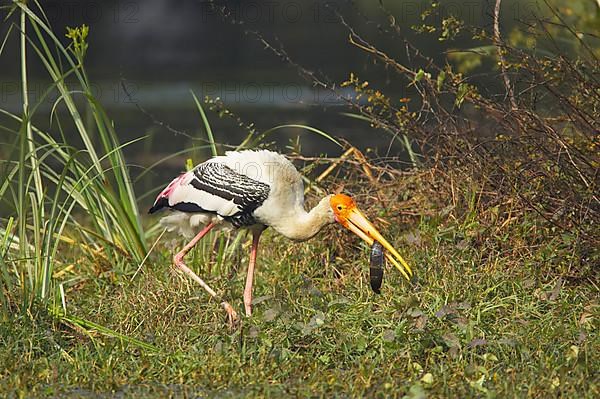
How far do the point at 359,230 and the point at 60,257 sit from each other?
2.35 meters

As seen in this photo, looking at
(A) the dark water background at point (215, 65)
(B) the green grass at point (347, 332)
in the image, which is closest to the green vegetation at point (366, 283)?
(B) the green grass at point (347, 332)

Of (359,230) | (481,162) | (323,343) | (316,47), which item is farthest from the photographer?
(316,47)

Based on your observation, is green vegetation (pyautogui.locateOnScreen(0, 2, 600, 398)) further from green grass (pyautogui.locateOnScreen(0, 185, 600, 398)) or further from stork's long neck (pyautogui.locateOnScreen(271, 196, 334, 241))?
stork's long neck (pyautogui.locateOnScreen(271, 196, 334, 241))

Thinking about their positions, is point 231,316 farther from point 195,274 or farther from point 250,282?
point 195,274

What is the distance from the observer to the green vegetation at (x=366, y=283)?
4828 mm

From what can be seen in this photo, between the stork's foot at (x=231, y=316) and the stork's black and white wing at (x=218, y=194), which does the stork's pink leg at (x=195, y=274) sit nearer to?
the stork's foot at (x=231, y=316)

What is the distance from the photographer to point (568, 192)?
5.92 meters

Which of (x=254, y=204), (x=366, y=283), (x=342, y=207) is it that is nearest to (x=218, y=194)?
(x=254, y=204)

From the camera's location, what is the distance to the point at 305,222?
588cm

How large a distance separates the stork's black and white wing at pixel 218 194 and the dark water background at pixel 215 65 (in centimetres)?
492

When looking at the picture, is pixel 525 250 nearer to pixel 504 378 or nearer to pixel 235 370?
pixel 504 378

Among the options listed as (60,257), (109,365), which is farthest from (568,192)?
(60,257)

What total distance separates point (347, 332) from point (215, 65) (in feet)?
46.0

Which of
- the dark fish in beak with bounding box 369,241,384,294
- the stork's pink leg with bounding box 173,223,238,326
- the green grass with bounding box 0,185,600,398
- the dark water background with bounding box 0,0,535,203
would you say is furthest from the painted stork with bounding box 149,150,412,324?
the dark water background with bounding box 0,0,535,203
